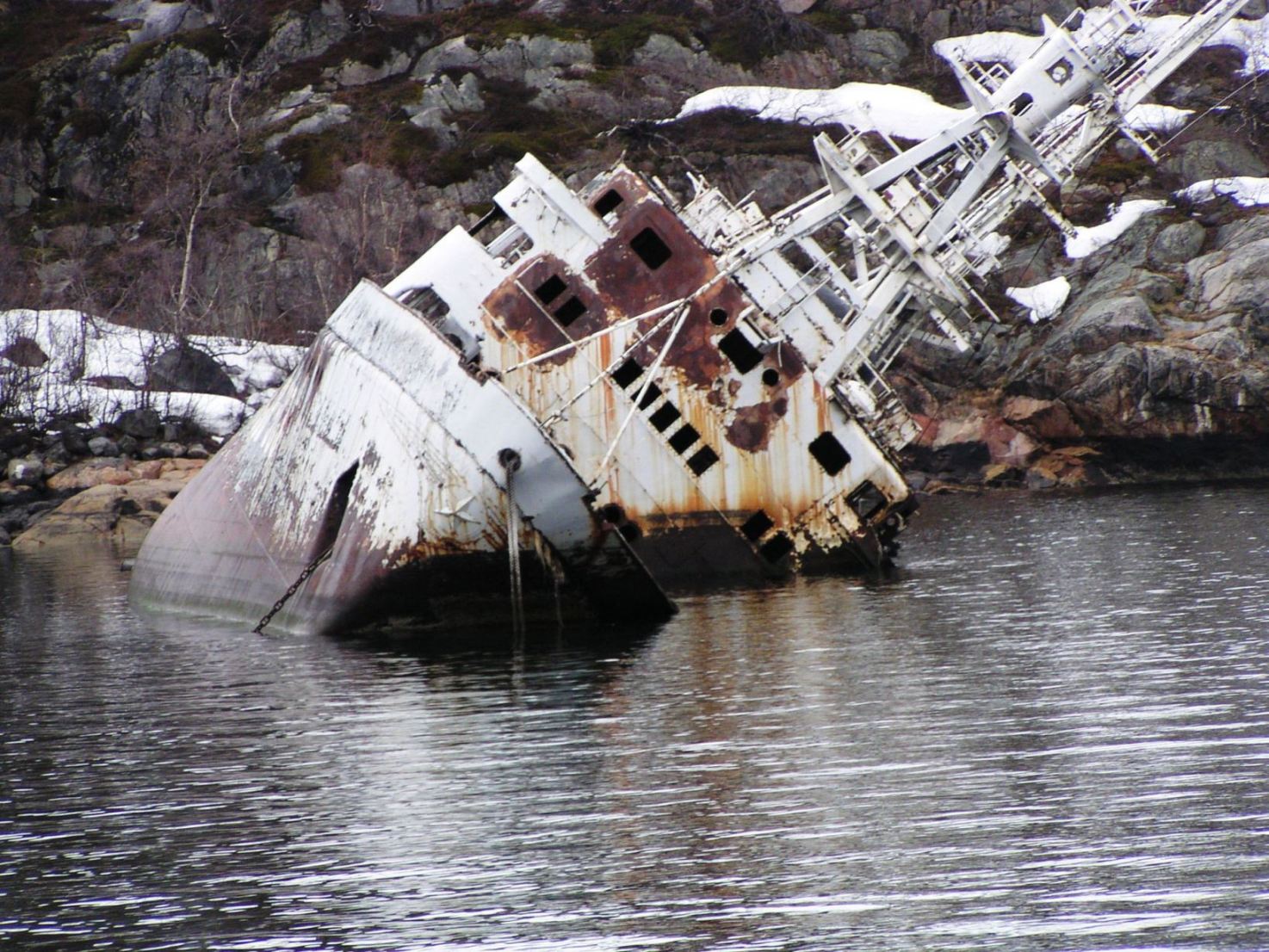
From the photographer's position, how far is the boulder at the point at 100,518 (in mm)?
39812

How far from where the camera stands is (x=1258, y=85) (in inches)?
2462

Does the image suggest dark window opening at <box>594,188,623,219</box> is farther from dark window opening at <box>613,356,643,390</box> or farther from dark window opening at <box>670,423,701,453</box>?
dark window opening at <box>670,423,701,453</box>

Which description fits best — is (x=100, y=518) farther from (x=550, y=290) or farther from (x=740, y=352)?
(x=740, y=352)

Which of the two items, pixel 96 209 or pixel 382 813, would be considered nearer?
pixel 382 813

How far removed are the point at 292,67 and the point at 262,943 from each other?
73.9 metres

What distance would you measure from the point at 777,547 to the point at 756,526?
0.46 meters

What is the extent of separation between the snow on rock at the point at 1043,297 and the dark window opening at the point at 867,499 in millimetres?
25048

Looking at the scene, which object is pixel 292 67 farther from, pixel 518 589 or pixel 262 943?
pixel 262 943

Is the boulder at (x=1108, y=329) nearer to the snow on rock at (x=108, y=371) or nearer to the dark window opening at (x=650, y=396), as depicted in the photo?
the snow on rock at (x=108, y=371)

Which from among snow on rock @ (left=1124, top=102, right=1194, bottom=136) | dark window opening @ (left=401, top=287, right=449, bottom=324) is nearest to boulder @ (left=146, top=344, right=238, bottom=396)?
dark window opening @ (left=401, top=287, right=449, bottom=324)

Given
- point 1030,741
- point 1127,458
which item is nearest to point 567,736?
point 1030,741

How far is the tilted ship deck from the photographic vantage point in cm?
1870

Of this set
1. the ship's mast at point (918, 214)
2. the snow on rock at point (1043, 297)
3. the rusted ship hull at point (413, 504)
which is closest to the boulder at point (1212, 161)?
the snow on rock at point (1043, 297)

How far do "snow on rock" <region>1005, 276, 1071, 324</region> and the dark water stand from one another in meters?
29.6
